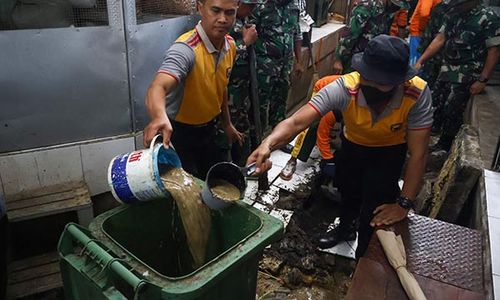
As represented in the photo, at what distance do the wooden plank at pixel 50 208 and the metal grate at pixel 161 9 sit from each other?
156 cm

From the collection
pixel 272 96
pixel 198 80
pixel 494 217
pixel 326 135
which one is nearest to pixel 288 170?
pixel 326 135

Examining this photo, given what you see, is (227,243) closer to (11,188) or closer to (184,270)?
(184,270)

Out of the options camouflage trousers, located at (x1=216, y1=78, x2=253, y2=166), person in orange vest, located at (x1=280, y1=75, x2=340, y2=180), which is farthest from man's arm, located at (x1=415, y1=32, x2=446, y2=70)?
camouflage trousers, located at (x1=216, y1=78, x2=253, y2=166)

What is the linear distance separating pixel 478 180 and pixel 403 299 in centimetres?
165

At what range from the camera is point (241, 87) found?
14.0ft

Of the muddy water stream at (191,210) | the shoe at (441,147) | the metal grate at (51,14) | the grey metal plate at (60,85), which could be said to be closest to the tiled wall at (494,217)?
the muddy water stream at (191,210)

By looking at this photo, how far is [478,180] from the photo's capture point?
126 inches

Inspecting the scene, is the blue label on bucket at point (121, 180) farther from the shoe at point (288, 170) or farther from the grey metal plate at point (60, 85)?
the shoe at point (288, 170)

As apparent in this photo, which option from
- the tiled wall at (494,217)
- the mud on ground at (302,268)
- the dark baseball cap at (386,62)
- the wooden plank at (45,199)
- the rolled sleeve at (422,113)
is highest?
the dark baseball cap at (386,62)

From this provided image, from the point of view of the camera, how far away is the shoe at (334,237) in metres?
3.68

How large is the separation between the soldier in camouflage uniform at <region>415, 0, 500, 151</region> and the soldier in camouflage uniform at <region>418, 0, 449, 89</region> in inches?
6.3

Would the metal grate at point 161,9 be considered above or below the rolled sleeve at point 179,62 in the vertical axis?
above

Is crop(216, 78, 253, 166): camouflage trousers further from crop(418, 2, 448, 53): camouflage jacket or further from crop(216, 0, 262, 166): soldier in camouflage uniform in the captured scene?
crop(418, 2, 448, 53): camouflage jacket

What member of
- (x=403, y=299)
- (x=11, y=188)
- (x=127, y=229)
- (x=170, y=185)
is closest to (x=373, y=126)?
(x=403, y=299)
